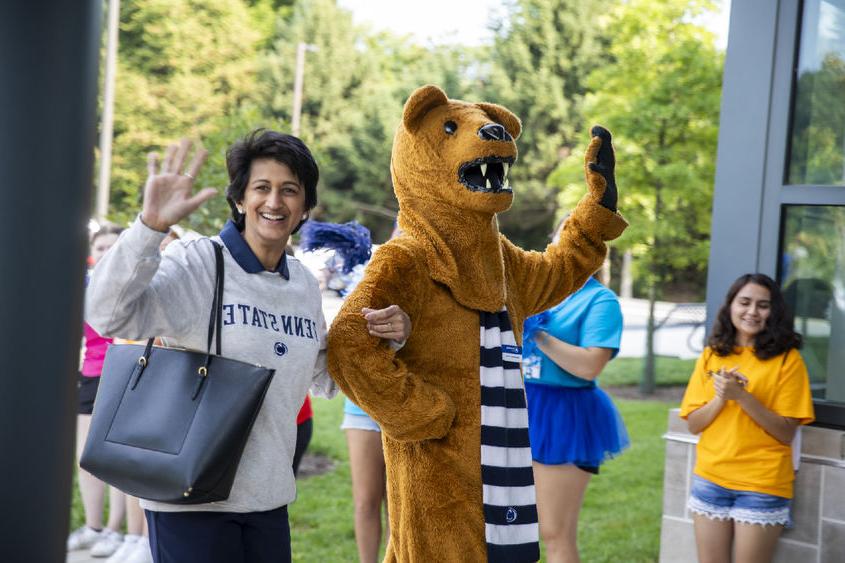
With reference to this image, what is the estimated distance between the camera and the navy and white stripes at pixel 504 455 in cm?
257

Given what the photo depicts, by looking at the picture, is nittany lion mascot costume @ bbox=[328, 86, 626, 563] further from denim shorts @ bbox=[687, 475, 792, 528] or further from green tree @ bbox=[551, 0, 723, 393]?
green tree @ bbox=[551, 0, 723, 393]

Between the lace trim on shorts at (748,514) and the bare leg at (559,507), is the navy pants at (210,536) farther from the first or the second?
the lace trim on shorts at (748,514)

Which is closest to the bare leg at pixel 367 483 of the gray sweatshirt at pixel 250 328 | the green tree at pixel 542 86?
the gray sweatshirt at pixel 250 328

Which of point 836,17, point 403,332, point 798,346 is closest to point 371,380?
point 403,332

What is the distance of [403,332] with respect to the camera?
96.8 inches

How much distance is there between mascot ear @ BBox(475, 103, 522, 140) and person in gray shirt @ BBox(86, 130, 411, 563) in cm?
60

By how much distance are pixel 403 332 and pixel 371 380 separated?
5.9 inches

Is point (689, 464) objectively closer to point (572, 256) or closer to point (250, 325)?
point (572, 256)

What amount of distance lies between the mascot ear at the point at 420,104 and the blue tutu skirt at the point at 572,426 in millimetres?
1598

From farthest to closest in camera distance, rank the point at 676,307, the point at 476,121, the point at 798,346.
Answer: the point at 676,307
the point at 798,346
the point at 476,121

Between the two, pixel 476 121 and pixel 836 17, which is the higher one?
pixel 836 17

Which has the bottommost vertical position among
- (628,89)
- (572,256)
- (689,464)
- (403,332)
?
(689,464)

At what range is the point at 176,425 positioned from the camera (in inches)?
86.7

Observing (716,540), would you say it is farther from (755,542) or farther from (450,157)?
(450,157)
